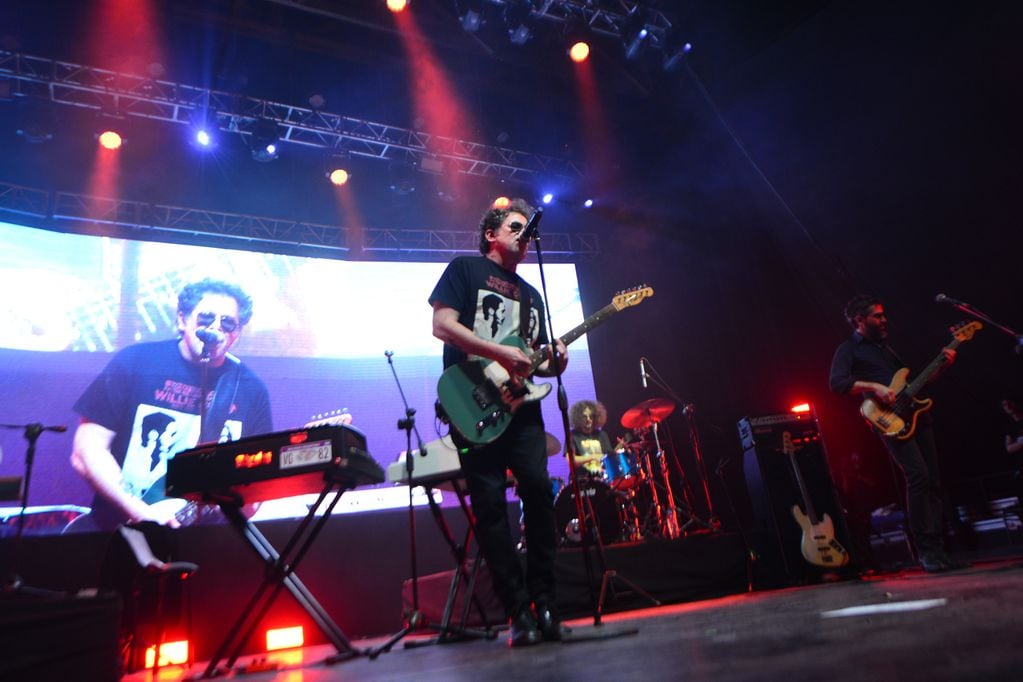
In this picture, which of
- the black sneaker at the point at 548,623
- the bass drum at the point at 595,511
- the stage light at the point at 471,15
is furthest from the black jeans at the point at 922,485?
the stage light at the point at 471,15

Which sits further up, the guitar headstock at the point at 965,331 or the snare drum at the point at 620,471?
the guitar headstock at the point at 965,331

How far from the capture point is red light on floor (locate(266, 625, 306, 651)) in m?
5.02

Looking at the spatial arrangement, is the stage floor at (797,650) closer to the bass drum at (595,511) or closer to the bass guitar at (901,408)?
the bass guitar at (901,408)

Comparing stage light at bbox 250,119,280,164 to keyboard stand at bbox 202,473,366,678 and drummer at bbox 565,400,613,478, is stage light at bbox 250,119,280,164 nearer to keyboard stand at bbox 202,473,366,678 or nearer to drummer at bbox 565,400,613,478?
drummer at bbox 565,400,613,478

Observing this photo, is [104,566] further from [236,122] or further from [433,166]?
[433,166]

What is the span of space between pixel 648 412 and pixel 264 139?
4888mm

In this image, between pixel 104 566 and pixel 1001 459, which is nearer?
pixel 104 566

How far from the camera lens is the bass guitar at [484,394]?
253 centimetres

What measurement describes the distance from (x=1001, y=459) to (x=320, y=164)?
8.01 meters

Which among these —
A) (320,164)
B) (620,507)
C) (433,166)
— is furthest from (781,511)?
(320,164)

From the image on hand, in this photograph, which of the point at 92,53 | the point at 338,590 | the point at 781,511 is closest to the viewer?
the point at 781,511

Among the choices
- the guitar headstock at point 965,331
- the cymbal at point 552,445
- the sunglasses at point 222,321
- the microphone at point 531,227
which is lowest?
the cymbal at point 552,445

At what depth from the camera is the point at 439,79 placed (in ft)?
25.2

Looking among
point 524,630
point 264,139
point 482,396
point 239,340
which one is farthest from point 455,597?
point 264,139
